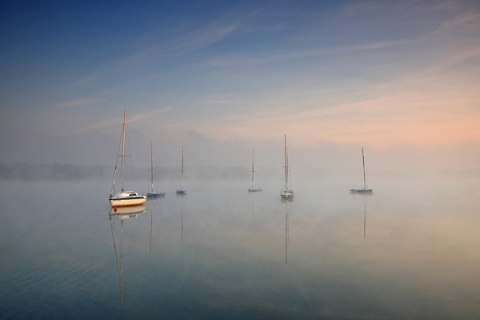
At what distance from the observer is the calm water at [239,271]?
15.5 metres

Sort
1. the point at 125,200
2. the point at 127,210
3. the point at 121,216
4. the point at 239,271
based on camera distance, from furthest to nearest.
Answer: the point at 127,210, the point at 125,200, the point at 121,216, the point at 239,271

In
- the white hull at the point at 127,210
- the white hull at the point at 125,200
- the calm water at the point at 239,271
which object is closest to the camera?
the calm water at the point at 239,271

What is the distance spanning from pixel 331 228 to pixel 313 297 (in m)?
24.5

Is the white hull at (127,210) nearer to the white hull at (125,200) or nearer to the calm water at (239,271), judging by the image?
the white hull at (125,200)

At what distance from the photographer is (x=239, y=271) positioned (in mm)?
21938

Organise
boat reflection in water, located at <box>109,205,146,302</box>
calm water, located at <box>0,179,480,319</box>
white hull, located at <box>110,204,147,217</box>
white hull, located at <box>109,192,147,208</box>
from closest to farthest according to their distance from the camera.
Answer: calm water, located at <box>0,179,480,319</box> → boat reflection in water, located at <box>109,205,146,302</box> → white hull, located at <box>110,204,147,217</box> → white hull, located at <box>109,192,147,208</box>

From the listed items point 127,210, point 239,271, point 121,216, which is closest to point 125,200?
point 127,210

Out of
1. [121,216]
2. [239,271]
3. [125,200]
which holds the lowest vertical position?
[121,216]

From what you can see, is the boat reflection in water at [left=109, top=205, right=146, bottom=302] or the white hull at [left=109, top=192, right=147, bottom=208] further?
the white hull at [left=109, top=192, right=147, bottom=208]

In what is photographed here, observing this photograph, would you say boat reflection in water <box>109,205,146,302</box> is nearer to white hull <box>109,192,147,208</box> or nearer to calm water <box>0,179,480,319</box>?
calm water <box>0,179,480,319</box>

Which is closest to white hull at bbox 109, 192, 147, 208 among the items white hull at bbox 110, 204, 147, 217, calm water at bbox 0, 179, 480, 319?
white hull at bbox 110, 204, 147, 217

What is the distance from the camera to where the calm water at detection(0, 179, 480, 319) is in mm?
15461

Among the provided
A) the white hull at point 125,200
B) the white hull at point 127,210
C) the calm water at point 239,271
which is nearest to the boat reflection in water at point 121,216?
the white hull at point 127,210

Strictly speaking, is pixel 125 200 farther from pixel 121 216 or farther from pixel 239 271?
pixel 239 271
